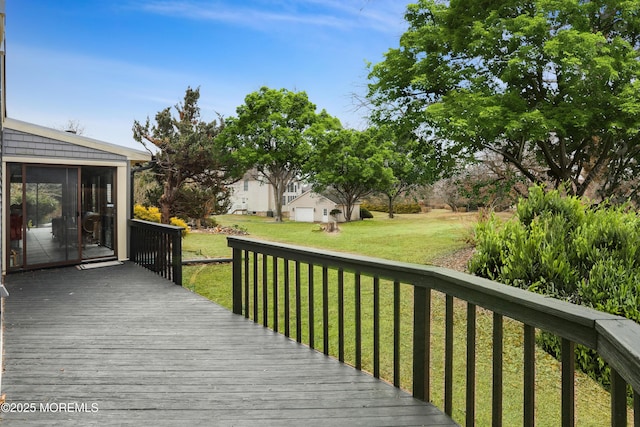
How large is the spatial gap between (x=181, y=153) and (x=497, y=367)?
14.9 m

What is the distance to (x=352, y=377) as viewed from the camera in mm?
2805

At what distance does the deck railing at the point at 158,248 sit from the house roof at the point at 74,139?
1.22m

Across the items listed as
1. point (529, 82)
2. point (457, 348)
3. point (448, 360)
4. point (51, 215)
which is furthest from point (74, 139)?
point (529, 82)

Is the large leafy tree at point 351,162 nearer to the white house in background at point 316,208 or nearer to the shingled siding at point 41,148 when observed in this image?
the white house in background at point 316,208

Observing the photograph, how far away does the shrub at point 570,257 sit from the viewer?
492 cm

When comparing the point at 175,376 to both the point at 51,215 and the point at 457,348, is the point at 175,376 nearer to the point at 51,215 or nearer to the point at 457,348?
the point at 457,348

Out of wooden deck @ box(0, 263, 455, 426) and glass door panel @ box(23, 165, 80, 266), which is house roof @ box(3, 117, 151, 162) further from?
wooden deck @ box(0, 263, 455, 426)

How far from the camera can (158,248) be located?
23.7 feet

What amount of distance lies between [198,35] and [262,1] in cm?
412

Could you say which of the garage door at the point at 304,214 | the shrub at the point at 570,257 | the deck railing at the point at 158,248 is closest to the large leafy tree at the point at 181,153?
the deck railing at the point at 158,248

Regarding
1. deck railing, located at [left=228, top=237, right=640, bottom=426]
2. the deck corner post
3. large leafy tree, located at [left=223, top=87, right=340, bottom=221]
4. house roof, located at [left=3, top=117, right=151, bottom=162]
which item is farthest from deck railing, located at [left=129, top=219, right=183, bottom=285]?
large leafy tree, located at [left=223, top=87, right=340, bottom=221]

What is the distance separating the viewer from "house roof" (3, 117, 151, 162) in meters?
7.09

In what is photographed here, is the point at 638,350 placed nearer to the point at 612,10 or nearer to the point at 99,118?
the point at 612,10

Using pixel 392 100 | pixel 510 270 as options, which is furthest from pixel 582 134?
pixel 510 270
